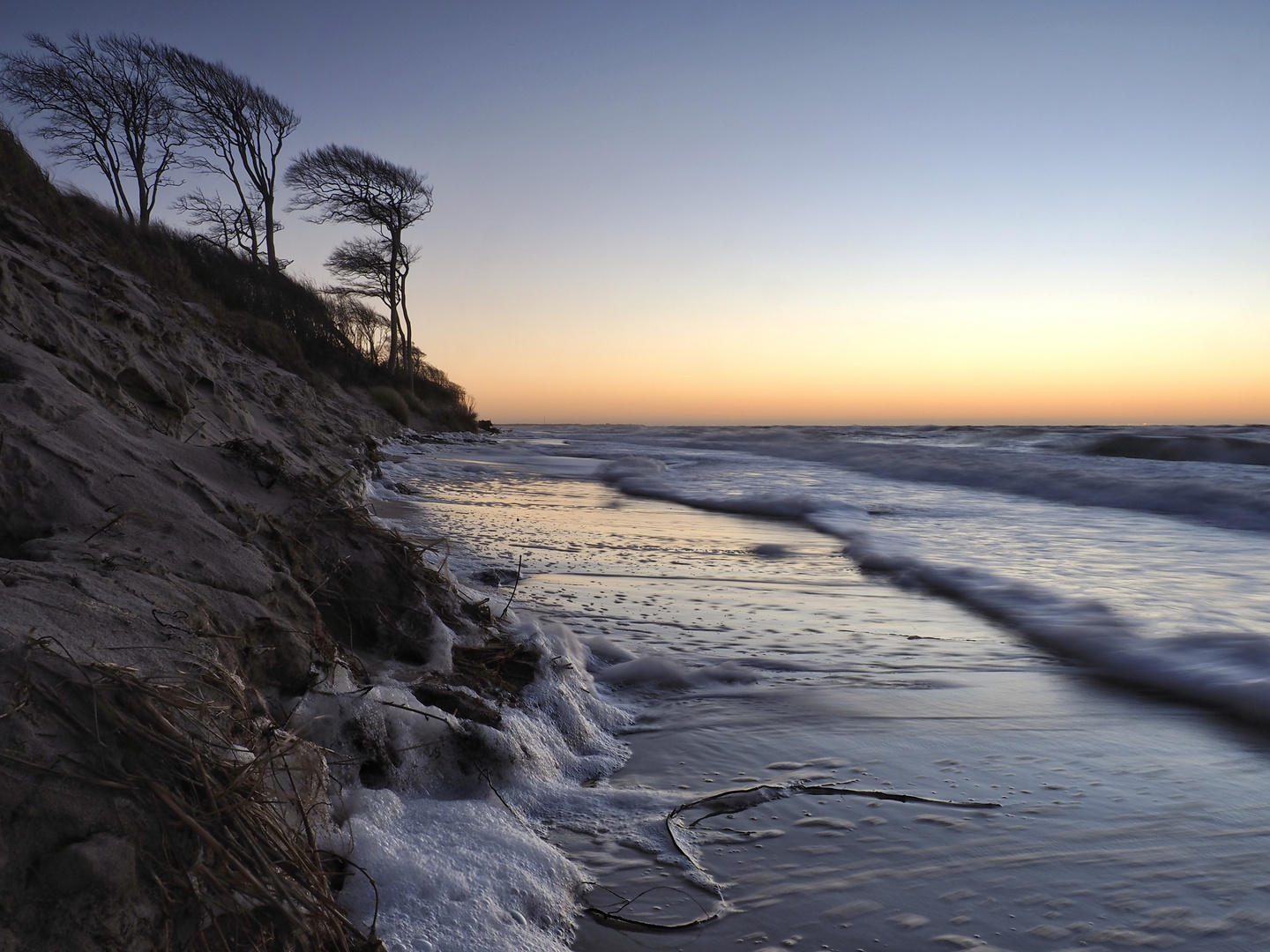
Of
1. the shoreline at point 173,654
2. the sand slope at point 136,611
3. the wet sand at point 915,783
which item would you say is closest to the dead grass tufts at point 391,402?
the sand slope at point 136,611

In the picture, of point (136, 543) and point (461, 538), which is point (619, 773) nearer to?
point (136, 543)

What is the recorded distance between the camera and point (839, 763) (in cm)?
237

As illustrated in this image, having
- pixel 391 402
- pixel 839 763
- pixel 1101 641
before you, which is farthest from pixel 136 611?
pixel 391 402

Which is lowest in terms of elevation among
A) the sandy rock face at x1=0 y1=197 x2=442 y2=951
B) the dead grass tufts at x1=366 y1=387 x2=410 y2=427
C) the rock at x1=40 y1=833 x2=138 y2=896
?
the rock at x1=40 y1=833 x2=138 y2=896

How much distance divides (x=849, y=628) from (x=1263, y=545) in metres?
5.35

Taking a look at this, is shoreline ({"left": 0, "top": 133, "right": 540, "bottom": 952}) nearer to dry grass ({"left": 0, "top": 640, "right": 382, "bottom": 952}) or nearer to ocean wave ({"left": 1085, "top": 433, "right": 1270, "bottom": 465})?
dry grass ({"left": 0, "top": 640, "right": 382, "bottom": 952})

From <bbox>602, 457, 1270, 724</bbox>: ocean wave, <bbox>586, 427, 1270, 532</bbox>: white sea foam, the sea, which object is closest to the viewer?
the sea

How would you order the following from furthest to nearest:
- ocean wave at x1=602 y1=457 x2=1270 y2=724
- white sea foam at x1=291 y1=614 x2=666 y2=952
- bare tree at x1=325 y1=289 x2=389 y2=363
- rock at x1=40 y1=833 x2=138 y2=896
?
bare tree at x1=325 y1=289 x2=389 y2=363
ocean wave at x1=602 y1=457 x2=1270 y2=724
white sea foam at x1=291 y1=614 x2=666 y2=952
rock at x1=40 y1=833 x2=138 y2=896

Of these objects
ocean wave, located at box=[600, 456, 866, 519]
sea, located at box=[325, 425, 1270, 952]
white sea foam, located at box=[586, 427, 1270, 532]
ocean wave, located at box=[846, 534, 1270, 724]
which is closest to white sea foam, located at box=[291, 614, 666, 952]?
sea, located at box=[325, 425, 1270, 952]

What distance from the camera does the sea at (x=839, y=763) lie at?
1629 millimetres

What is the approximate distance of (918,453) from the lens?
16906mm

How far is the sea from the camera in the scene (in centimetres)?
163

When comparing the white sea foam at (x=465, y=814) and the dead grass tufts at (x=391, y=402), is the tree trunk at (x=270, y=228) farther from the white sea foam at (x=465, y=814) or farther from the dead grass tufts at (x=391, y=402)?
the white sea foam at (x=465, y=814)

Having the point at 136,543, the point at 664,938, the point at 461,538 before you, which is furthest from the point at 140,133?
the point at 664,938
